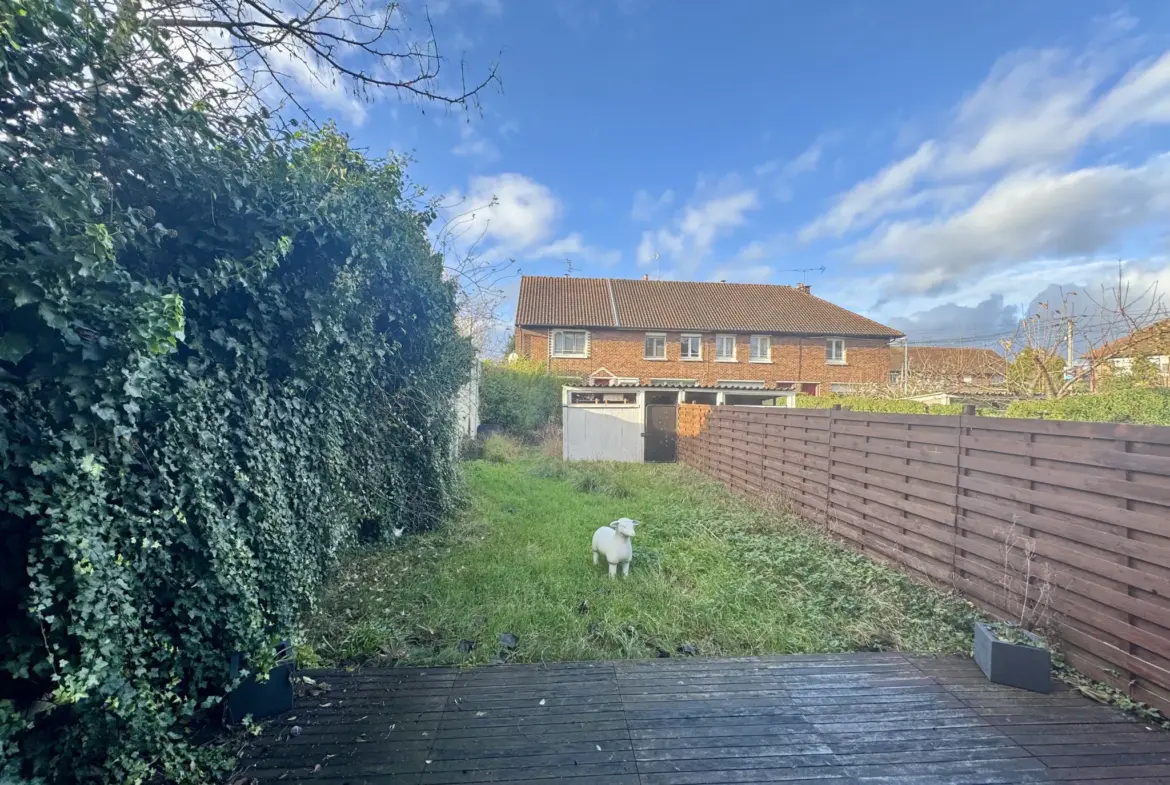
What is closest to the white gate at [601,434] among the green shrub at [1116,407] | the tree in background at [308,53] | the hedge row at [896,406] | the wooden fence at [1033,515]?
the hedge row at [896,406]

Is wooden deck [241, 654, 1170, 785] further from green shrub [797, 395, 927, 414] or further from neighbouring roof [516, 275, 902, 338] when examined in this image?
neighbouring roof [516, 275, 902, 338]

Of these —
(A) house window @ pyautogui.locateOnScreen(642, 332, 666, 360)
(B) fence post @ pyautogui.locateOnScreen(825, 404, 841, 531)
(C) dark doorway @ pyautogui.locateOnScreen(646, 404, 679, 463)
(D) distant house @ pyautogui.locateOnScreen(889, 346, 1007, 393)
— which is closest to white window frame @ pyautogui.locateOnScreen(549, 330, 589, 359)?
(A) house window @ pyautogui.locateOnScreen(642, 332, 666, 360)

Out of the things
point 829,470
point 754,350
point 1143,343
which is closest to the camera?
point 829,470

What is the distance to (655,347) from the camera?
21.5 m

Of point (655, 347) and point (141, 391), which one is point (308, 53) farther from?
point (655, 347)

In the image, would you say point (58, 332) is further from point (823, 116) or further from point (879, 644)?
point (823, 116)

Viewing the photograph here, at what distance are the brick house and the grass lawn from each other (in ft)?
48.3

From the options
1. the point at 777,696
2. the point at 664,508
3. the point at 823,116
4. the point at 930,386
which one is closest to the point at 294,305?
the point at 777,696

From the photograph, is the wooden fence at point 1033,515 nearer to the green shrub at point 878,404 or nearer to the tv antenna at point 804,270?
the green shrub at point 878,404

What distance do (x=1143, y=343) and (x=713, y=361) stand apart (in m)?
15.6

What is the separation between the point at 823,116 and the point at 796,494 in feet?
22.7

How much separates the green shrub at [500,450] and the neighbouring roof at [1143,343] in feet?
35.9

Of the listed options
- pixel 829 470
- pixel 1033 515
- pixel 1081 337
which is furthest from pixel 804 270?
pixel 1033 515

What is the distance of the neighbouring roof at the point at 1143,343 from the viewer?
19.8ft
